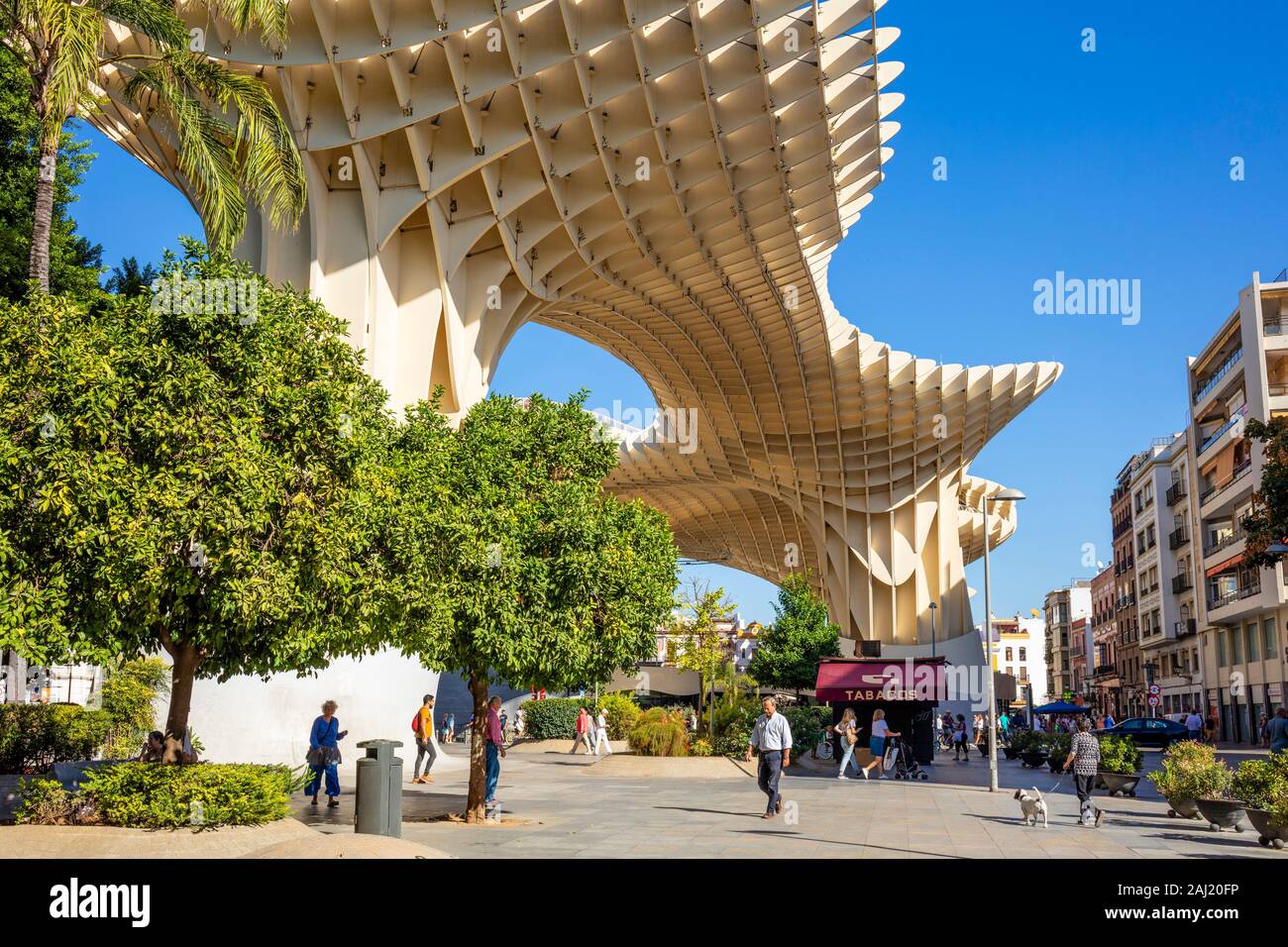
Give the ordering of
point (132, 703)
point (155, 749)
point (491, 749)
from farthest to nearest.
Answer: point (132, 703)
point (491, 749)
point (155, 749)

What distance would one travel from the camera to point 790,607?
52844mm

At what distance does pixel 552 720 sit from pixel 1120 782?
26.5 metres

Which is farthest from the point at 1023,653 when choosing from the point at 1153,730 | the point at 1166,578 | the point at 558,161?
the point at 558,161

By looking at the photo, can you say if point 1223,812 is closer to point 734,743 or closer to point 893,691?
point 734,743

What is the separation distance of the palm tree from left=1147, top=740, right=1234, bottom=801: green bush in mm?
15985

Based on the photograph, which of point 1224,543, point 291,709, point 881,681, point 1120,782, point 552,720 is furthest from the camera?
point 1224,543

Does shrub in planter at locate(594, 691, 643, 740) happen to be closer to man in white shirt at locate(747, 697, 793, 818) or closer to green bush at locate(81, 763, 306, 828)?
man in white shirt at locate(747, 697, 793, 818)

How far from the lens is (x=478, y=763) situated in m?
15.8

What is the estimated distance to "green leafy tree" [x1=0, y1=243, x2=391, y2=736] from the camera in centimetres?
1134

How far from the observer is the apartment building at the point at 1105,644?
9075 centimetres

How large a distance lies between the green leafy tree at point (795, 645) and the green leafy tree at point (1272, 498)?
28.3 metres
